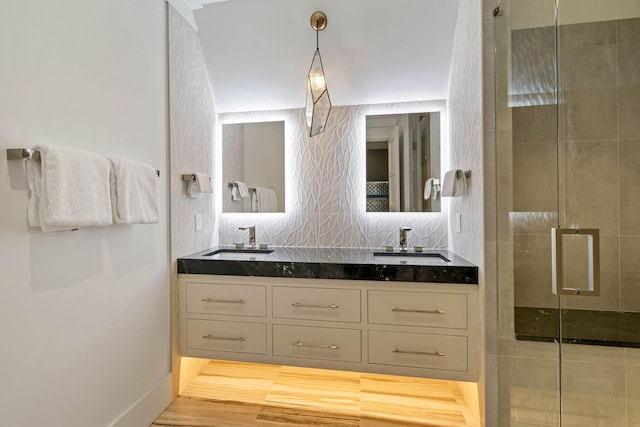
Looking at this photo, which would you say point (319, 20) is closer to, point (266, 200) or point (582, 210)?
point (266, 200)

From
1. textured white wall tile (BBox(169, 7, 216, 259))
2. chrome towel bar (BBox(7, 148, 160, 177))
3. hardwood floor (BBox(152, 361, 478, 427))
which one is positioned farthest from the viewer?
textured white wall tile (BBox(169, 7, 216, 259))

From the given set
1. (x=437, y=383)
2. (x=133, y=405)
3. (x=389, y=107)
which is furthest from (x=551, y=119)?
(x=133, y=405)

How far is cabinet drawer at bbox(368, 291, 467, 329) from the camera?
5.36 ft

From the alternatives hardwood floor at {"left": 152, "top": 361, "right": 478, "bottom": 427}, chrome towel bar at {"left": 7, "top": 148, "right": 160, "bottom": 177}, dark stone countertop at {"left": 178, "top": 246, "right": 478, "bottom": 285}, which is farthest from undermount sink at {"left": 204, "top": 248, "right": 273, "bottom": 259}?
chrome towel bar at {"left": 7, "top": 148, "right": 160, "bottom": 177}

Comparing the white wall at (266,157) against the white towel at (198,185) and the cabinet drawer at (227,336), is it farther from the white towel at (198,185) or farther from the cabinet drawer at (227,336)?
the cabinet drawer at (227,336)

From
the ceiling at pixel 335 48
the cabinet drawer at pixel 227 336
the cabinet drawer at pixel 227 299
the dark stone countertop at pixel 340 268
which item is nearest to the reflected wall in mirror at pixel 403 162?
the ceiling at pixel 335 48

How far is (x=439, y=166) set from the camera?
7.68 feet

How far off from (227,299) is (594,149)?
1872mm

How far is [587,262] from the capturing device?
1.11 m

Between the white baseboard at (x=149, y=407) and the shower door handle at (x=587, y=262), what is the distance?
2003 mm

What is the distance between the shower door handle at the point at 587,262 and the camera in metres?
1.10

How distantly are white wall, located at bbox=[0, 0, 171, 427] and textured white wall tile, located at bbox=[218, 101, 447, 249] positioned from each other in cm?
95

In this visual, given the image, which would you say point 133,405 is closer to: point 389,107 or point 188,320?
point 188,320

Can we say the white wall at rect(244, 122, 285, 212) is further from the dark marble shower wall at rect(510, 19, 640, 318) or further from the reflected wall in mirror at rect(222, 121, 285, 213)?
the dark marble shower wall at rect(510, 19, 640, 318)
